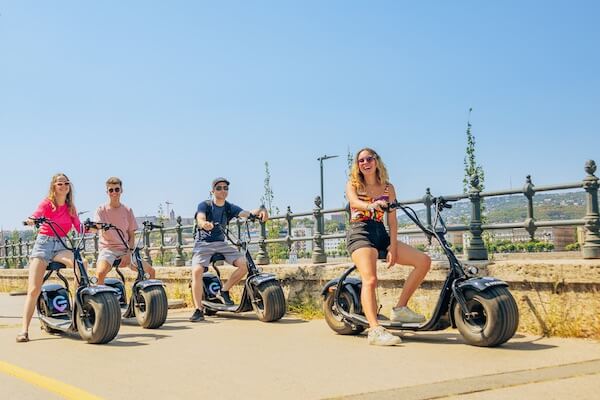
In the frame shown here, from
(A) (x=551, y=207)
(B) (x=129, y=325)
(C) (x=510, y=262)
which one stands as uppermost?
(A) (x=551, y=207)

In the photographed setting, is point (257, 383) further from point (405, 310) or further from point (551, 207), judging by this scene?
point (551, 207)

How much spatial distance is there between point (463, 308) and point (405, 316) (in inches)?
26.6

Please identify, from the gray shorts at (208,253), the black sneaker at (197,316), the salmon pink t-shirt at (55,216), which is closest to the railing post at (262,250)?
the gray shorts at (208,253)

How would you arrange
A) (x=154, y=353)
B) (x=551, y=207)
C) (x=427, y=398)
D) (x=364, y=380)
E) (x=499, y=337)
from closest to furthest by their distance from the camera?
(x=427, y=398) < (x=364, y=380) < (x=499, y=337) < (x=154, y=353) < (x=551, y=207)

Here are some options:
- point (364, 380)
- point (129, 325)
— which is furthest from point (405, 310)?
point (129, 325)

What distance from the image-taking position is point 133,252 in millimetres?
9055

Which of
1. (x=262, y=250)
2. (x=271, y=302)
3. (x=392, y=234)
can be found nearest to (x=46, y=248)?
(x=271, y=302)

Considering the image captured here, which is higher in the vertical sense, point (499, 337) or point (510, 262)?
point (510, 262)

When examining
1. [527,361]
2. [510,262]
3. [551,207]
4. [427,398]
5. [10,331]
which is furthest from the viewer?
[10,331]

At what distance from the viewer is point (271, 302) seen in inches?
331

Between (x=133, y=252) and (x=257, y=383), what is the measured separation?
15.5 feet

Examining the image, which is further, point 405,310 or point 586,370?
point 405,310

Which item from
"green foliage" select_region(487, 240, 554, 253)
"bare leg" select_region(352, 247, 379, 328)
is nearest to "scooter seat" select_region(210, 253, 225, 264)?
"bare leg" select_region(352, 247, 379, 328)

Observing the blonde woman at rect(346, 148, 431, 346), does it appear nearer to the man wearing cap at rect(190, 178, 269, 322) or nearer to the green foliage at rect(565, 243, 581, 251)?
the green foliage at rect(565, 243, 581, 251)
